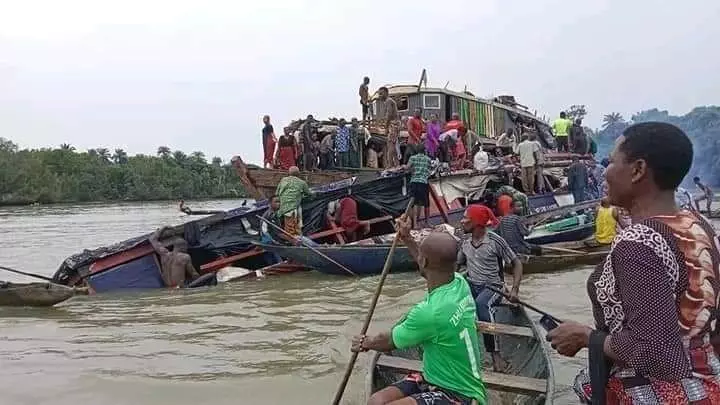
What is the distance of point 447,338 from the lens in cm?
338

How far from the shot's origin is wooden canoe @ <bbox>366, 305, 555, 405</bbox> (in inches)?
179

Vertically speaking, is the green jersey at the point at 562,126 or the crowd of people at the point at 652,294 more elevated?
the green jersey at the point at 562,126

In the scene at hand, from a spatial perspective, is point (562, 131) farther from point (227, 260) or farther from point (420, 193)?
point (227, 260)

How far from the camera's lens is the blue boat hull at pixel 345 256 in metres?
12.5

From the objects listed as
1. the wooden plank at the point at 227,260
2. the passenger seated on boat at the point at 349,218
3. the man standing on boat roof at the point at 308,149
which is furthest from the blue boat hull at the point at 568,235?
the wooden plank at the point at 227,260

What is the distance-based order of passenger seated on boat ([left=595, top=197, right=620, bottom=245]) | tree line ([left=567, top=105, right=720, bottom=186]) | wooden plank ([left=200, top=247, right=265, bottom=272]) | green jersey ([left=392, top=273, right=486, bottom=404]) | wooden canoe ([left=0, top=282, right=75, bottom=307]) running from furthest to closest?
tree line ([left=567, top=105, right=720, bottom=186]) → wooden plank ([left=200, top=247, right=265, bottom=272]) → passenger seated on boat ([left=595, top=197, right=620, bottom=245]) → wooden canoe ([left=0, top=282, right=75, bottom=307]) → green jersey ([left=392, top=273, right=486, bottom=404])

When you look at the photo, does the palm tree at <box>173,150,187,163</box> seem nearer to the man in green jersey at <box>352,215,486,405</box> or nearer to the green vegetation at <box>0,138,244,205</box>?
the green vegetation at <box>0,138,244,205</box>

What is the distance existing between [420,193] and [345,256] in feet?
8.90

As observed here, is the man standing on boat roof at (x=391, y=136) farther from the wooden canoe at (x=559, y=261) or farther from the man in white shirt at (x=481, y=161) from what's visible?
the wooden canoe at (x=559, y=261)

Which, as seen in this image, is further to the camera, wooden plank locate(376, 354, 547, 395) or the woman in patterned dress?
wooden plank locate(376, 354, 547, 395)

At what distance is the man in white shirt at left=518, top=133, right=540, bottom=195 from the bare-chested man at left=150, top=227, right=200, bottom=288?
8.34 m

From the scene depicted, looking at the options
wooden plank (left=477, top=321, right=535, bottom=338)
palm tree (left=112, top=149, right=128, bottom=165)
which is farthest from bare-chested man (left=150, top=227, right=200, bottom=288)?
palm tree (left=112, top=149, right=128, bottom=165)

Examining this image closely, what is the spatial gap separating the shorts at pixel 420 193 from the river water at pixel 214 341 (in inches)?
79.8

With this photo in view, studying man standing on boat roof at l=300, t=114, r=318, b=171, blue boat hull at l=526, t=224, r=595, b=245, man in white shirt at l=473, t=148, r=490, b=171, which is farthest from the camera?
man standing on boat roof at l=300, t=114, r=318, b=171
